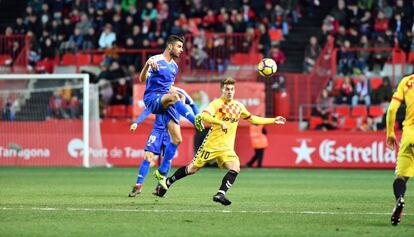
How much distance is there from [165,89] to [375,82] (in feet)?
53.5

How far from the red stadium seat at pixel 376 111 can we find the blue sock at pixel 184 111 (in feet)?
53.1

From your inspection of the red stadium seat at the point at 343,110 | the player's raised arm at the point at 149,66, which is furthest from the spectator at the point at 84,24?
the player's raised arm at the point at 149,66

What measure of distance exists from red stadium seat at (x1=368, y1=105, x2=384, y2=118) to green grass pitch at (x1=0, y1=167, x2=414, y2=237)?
7623 millimetres

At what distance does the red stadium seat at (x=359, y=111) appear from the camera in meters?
30.3

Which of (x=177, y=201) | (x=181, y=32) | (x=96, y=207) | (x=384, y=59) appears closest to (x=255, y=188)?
(x=177, y=201)

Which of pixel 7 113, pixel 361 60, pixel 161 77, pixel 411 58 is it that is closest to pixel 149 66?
pixel 161 77

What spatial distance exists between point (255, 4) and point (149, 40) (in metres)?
4.58

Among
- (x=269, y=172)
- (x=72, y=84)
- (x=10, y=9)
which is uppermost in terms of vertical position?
(x=10, y=9)

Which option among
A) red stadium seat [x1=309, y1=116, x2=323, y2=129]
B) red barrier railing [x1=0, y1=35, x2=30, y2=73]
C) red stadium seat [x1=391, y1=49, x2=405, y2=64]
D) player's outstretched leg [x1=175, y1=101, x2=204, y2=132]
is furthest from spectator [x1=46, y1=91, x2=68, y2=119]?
A: player's outstretched leg [x1=175, y1=101, x2=204, y2=132]

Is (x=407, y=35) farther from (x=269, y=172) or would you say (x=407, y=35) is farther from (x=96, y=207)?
(x=96, y=207)

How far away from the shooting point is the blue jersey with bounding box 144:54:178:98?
15.4 m

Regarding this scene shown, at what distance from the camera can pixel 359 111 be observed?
99.7ft

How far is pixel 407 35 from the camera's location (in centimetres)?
3219

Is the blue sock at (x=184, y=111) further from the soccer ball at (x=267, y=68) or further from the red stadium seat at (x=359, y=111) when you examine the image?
the red stadium seat at (x=359, y=111)
